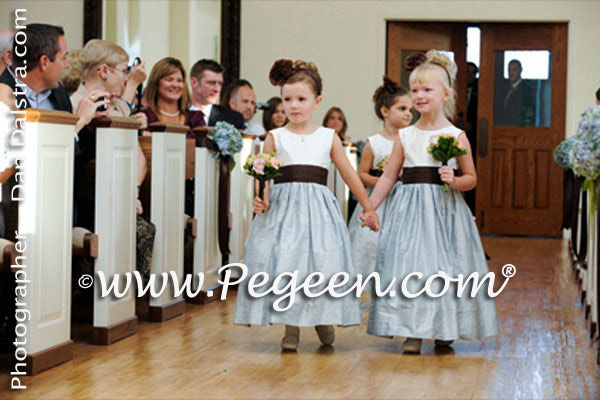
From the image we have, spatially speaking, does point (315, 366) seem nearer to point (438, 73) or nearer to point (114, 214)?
point (114, 214)

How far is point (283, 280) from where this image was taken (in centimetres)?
353

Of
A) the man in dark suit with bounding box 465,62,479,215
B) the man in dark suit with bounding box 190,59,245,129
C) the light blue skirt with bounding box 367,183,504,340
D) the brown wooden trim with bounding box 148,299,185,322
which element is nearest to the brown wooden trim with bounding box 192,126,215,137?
the man in dark suit with bounding box 190,59,245,129

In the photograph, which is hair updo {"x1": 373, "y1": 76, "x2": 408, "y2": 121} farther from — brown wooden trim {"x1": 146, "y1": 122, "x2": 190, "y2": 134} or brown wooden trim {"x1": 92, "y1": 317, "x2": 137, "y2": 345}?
brown wooden trim {"x1": 92, "y1": 317, "x2": 137, "y2": 345}

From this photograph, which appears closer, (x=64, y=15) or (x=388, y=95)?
(x=388, y=95)

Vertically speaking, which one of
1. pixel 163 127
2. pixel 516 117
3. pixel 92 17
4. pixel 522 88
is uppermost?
pixel 92 17

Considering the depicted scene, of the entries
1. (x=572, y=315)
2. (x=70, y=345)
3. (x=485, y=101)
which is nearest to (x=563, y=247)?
(x=485, y=101)

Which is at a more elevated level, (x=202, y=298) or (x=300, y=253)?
(x=300, y=253)

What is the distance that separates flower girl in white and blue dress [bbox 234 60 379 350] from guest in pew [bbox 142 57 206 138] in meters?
1.40

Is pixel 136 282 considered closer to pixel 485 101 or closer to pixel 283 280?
pixel 283 280

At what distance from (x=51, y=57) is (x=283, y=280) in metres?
1.39

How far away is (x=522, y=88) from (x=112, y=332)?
7.26 metres

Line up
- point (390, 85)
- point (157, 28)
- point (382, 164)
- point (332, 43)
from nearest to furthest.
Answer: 1. point (382, 164)
2. point (390, 85)
3. point (157, 28)
4. point (332, 43)

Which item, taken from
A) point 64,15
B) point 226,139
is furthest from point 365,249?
point 64,15

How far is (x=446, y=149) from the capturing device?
3.52 m
